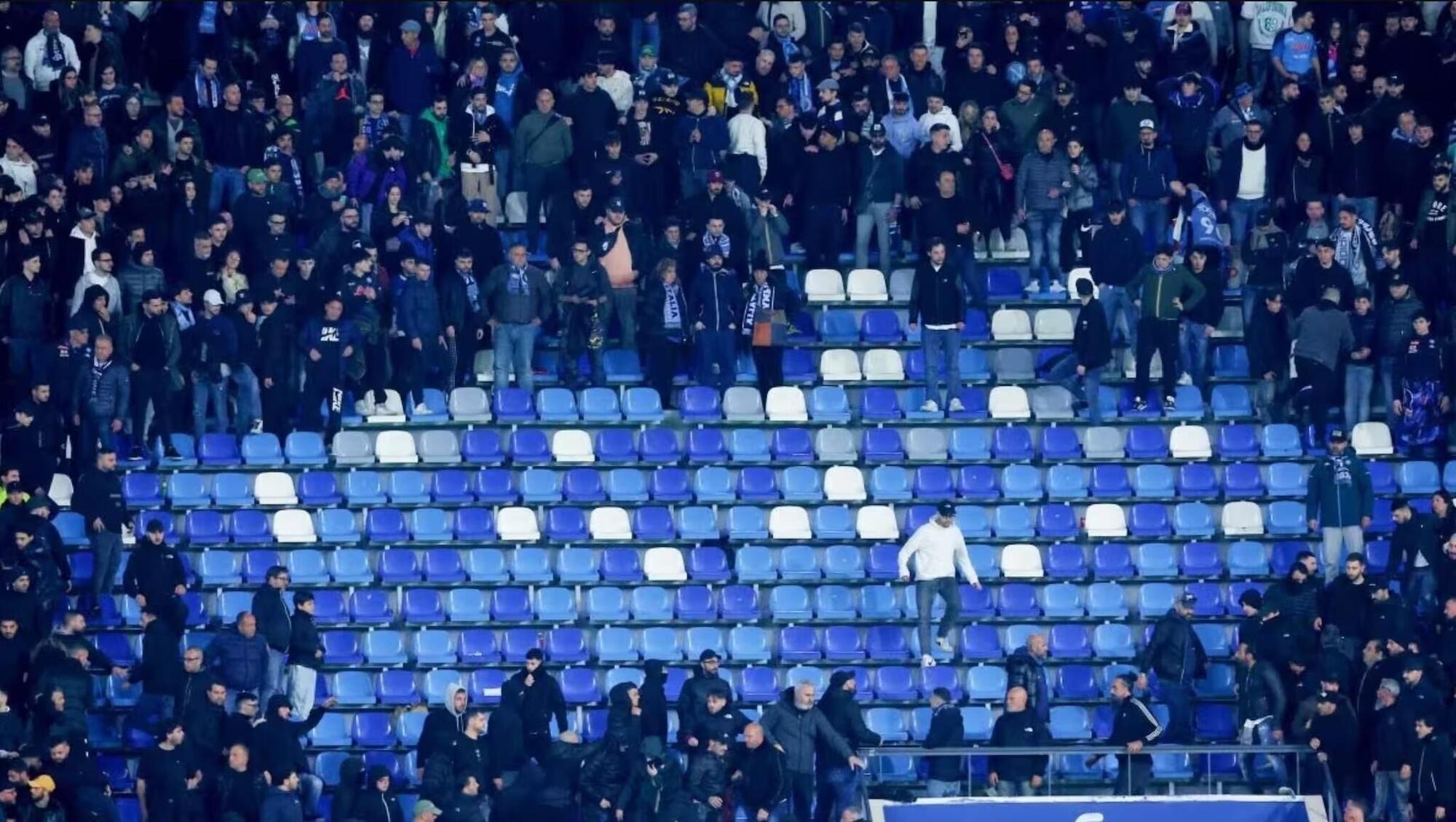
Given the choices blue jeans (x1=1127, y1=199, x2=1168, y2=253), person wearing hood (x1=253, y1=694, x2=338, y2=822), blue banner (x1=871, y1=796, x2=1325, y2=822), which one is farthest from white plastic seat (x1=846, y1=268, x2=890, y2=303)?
person wearing hood (x1=253, y1=694, x2=338, y2=822)

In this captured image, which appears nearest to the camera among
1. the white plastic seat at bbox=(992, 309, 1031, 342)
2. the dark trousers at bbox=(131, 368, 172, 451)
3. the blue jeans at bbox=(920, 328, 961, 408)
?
the dark trousers at bbox=(131, 368, 172, 451)

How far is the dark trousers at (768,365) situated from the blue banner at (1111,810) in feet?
16.6

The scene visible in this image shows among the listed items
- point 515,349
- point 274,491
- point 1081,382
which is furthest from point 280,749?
point 1081,382

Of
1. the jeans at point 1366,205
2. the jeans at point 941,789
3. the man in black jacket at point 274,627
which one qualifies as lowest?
the jeans at point 941,789

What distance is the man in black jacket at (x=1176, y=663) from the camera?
27.8m

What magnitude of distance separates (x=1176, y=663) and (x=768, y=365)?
16.1 feet

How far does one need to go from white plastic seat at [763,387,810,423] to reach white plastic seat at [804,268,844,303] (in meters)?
1.29

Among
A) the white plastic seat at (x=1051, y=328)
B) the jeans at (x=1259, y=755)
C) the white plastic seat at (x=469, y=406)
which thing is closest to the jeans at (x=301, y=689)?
the white plastic seat at (x=469, y=406)

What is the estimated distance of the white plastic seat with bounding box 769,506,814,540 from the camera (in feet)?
97.0

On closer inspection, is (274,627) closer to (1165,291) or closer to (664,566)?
(664,566)

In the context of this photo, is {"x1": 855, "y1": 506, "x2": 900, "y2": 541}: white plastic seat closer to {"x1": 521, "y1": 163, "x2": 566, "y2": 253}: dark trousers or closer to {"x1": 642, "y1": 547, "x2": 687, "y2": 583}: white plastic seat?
{"x1": 642, "y1": 547, "x2": 687, "y2": 583}: white plastic seat

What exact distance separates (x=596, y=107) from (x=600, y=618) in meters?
5.45

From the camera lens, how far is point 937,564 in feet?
93.7

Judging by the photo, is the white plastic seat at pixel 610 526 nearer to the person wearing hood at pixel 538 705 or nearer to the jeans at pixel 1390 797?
the person wearing hood at pixel 538 705
